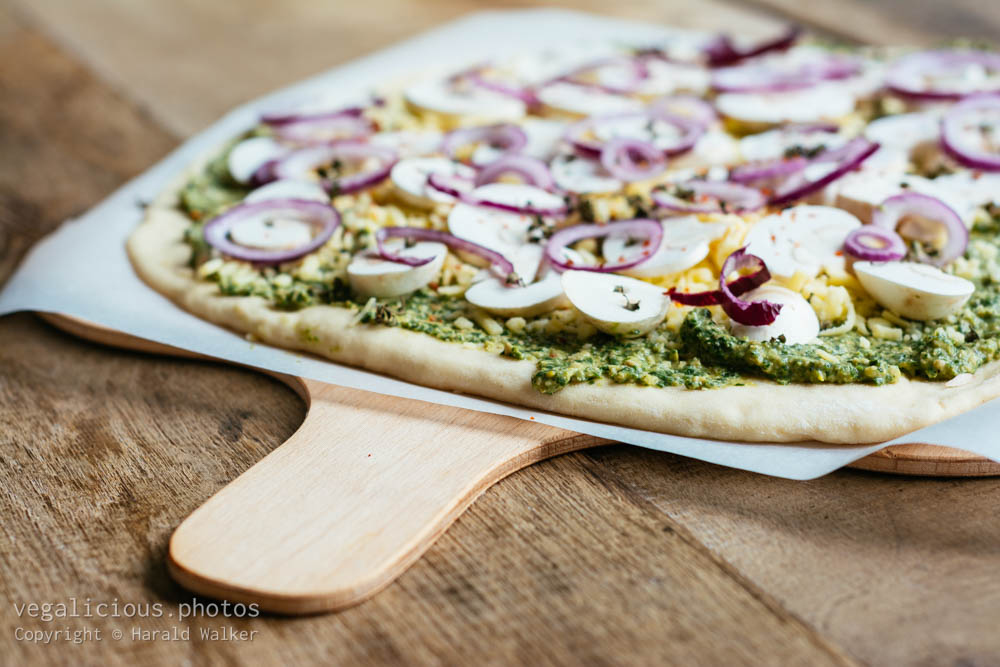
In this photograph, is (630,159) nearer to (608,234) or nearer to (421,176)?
(608,234)

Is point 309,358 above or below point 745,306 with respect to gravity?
below

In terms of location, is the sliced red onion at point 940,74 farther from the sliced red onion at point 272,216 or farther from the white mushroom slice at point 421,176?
the sliced red onion at point 272,216

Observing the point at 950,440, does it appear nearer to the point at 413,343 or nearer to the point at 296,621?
the point at 413,343

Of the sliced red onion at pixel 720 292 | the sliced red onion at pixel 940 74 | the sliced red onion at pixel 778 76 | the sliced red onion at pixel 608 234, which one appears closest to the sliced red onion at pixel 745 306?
the sliced red onion at pixel 720 292

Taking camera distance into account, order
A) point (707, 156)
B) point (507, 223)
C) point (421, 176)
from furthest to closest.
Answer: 1. point (707, 156)
2. point (421, 176)
3. point (507, 223)

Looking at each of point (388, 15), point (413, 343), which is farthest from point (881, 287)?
point (388, 15)

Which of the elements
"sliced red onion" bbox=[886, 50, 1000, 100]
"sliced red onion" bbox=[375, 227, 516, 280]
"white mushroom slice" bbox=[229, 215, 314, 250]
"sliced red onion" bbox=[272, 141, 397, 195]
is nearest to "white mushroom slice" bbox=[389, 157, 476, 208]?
"sliced red onion" bbox=[272, 141, 397, 195]

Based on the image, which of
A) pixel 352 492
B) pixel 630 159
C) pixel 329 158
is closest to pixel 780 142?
pixel 630 159

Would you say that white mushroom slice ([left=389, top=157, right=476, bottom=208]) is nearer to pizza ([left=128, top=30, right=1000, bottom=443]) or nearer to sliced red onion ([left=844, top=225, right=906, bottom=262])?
pizza ([left=128, top=30, right=1000, bottom=443])
